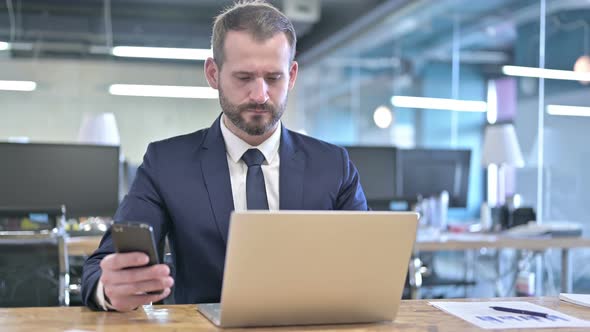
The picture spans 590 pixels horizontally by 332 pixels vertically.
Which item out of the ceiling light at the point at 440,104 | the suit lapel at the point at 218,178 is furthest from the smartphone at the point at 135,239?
the ceiling light at the point at 440,104

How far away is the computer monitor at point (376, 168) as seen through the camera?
14.1ft

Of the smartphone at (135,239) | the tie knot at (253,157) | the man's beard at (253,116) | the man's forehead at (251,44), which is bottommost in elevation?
the smartphone at (135,239)

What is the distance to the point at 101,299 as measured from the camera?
1.53 metres

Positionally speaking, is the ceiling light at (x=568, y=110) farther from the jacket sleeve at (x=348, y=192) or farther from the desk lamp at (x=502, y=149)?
the jacket sleeve at (x=348, y=192)

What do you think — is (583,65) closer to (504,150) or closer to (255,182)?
(504,150)

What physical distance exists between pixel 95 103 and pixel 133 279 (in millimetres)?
9101

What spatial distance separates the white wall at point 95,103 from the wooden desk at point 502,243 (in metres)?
6.11

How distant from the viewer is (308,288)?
4.40 ft

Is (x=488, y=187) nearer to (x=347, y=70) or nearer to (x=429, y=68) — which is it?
(x=429, y=68)

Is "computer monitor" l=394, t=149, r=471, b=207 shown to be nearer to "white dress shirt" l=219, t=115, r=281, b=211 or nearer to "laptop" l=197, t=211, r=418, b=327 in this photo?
"white dress shirt" l=219, t=115, r=281, b=211

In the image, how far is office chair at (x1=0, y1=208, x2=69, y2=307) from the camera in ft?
8.62

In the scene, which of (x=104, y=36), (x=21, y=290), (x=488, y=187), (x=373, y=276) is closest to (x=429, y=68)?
(x=488, y=187)

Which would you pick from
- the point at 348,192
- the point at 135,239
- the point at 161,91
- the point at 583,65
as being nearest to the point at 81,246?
the point at 348,192

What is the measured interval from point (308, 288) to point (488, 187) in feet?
17.5
